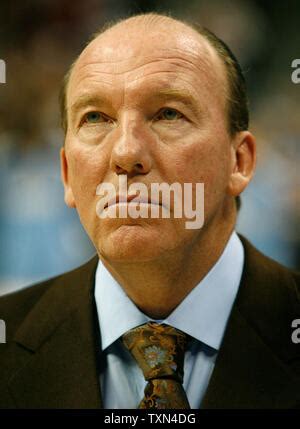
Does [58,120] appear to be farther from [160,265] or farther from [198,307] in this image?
[198,307]

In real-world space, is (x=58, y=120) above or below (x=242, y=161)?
above

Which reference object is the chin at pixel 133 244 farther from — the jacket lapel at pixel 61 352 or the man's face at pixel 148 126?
the jacket lapel at pixel 61 352

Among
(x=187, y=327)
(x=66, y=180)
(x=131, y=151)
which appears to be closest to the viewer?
(x=131, y=151)

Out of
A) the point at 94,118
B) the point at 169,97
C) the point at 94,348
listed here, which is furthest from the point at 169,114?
the point at 94,348

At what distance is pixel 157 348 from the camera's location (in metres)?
1.22

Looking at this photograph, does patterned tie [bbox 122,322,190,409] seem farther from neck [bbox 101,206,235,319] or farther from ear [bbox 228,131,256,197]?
ear [bbox 228,131,256,197]

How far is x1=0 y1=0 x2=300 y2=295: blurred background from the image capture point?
135cm

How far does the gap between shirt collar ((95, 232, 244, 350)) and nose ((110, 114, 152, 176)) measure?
27 cm

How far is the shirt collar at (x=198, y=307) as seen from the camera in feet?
4.11

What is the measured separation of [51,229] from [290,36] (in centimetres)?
71

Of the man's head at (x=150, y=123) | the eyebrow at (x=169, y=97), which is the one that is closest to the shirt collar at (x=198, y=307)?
the man's head at (x=150, y=123)

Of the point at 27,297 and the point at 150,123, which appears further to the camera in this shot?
the point at 27,297

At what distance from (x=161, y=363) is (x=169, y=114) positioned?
51 cm

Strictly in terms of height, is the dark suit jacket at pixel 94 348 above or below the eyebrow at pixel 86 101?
below
